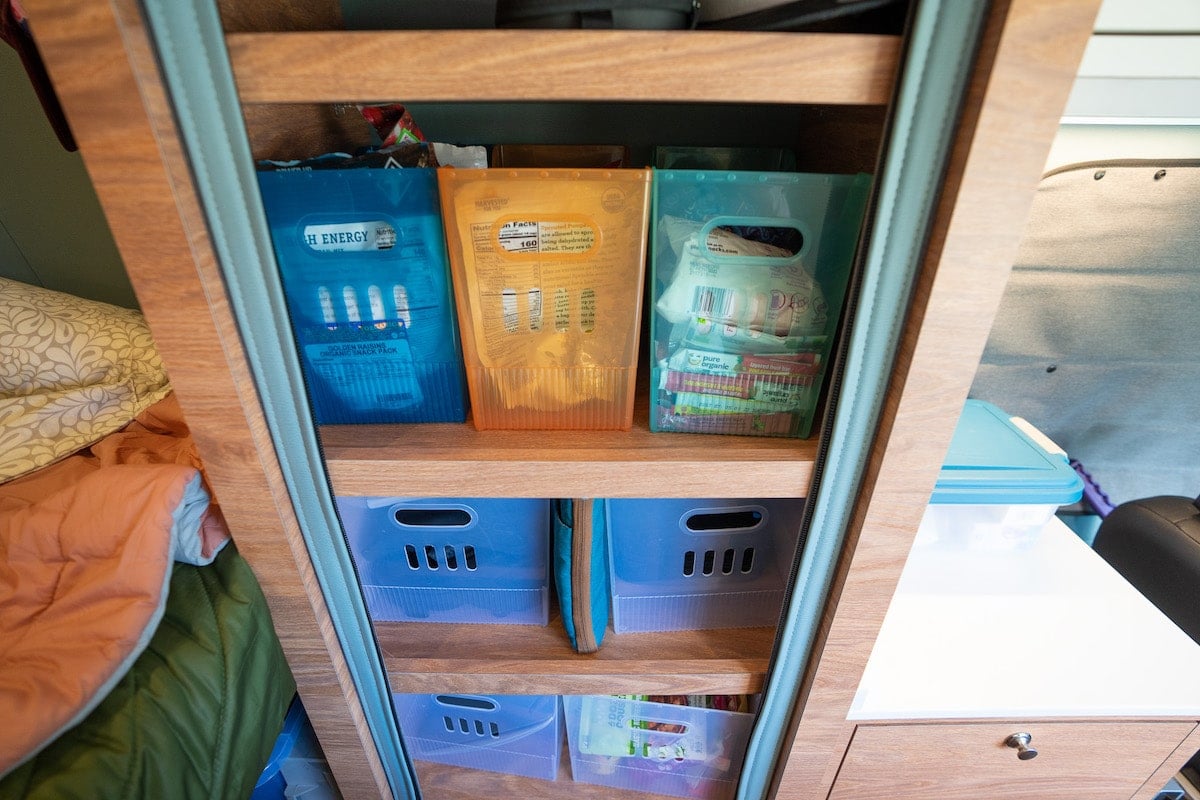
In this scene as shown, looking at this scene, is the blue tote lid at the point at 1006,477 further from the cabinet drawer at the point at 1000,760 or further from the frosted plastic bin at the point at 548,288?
the frosted plastic bin at the point at 548,288

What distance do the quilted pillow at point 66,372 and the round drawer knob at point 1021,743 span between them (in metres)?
1.36

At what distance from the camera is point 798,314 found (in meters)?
0.61

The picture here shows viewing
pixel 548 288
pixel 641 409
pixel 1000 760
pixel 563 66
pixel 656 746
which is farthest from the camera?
pixel 656 746

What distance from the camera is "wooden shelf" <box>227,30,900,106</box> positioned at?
0.44m

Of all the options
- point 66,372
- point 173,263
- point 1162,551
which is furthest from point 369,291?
point 1162,551

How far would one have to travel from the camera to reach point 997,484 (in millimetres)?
877

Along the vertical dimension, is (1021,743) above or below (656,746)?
above

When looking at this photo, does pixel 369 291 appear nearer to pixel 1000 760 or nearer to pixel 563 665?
pixel 563 665

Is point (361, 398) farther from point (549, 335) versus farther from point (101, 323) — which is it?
point (101, 323)

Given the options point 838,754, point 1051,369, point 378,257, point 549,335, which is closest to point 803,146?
point 549,335

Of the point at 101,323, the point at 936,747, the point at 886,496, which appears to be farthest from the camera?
the point at 101,323

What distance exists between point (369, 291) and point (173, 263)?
6.7 inches

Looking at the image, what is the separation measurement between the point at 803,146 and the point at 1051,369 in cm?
72

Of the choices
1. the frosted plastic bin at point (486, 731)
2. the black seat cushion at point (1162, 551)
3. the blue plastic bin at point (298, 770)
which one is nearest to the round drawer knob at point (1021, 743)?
the black seat cushion at point (1162, 551)
